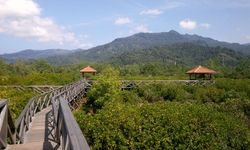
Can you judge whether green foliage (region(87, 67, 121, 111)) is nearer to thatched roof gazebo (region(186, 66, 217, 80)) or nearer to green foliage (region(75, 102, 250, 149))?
thatched roof gazebo (region(186, 66, 217, 80))

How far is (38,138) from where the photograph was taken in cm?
712

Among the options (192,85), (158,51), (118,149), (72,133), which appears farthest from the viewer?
(158,51)

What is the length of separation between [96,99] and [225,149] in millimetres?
20025

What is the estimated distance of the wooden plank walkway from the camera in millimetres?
5011

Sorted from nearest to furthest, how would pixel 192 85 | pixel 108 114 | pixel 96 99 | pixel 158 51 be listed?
pixel 108 114, pixel 96 99, pixel 192 85, pixel 158 51

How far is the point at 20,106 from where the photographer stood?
13062 mm

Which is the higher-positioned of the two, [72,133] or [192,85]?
[72,133]

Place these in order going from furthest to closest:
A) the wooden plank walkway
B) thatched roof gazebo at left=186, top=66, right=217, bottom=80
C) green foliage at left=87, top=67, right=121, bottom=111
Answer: thatched roof gazebo at left=186, top=66, right=217, bottom=80 < green foliage at left=87, top=67, right=121, bottom=111 < the wooden plank walkway

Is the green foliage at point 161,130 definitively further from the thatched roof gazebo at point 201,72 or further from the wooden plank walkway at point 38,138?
the thatched roof gazebo at point 201,72

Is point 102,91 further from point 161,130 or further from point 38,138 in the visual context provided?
point 38,138

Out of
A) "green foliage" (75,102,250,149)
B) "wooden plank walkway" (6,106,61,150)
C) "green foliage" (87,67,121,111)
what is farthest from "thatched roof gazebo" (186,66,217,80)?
"wooden plank walkway" (6,106,61,150)

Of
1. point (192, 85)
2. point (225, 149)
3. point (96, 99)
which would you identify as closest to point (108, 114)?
point (225, 149)

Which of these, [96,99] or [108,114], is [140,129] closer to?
[108,114]

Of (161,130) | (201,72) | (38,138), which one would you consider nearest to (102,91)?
(201,72)
